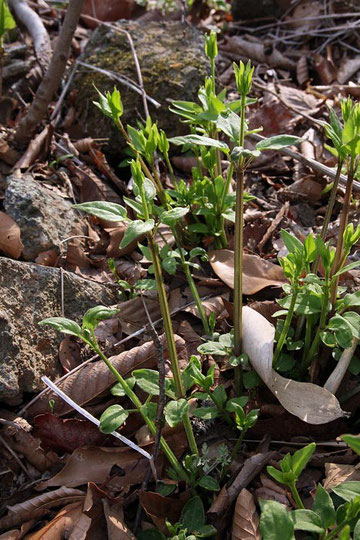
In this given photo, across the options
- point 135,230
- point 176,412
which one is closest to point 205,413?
point 176,412

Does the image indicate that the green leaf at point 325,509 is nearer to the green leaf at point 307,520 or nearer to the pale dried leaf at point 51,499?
the green leaf at point 307,520

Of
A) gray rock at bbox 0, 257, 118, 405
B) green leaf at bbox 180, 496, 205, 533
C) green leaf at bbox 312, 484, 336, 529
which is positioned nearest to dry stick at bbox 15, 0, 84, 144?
gray rock at bbox 0, 257, 118, 405

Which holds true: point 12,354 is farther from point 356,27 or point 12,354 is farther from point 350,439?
point 356,27

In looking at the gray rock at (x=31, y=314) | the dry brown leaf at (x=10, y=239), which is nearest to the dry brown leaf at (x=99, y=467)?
the gray rock at (x=31, y=314)

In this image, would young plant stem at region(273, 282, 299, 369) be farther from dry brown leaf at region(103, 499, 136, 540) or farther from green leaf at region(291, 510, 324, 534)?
dry brown leaf at region(103, 499, 136, 540)

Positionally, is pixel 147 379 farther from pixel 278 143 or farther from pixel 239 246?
pixel 278 143

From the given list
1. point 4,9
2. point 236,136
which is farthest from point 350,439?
point 4,9
